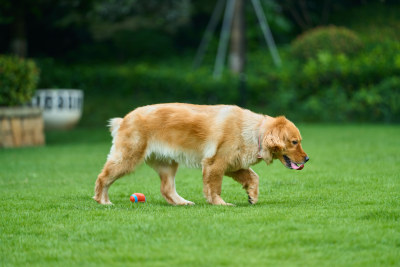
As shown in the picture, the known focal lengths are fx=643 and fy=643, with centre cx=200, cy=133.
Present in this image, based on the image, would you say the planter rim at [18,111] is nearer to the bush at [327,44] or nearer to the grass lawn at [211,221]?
the grass lawn at [211,221]

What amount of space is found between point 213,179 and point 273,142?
83cm

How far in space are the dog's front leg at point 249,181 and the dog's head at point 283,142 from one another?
0.35 metres

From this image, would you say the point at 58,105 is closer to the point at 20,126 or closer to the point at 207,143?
the point at 20,126

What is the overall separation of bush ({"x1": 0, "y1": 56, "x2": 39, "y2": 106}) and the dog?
367 inches

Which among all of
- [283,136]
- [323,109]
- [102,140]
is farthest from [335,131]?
[283,136]

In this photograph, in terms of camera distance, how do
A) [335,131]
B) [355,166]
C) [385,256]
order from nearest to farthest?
1. [385,256]
2. [355,166]
3. [335,131]

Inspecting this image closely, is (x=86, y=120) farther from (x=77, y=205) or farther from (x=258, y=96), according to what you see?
(x=77, y=205)

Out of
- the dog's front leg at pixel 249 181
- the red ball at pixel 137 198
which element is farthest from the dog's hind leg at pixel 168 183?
the dog's front leg at pixel 249 181

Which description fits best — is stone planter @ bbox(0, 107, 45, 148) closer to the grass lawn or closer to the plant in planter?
the plant in planter

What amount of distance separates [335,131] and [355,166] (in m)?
7.37

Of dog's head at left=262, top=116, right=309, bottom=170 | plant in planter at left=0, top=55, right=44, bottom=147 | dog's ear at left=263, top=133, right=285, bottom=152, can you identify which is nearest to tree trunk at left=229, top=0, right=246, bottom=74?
plant in planter at left=0, top=55, right=44, bottom=147

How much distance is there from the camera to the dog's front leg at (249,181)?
24.8ft

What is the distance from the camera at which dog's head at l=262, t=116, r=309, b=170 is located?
24.3 ft

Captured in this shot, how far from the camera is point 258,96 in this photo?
22.2 meters
